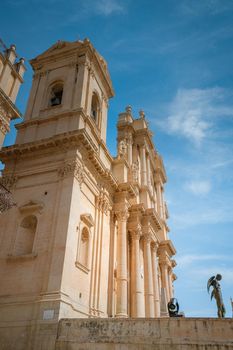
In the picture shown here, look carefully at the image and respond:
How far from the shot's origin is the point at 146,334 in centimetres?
1196

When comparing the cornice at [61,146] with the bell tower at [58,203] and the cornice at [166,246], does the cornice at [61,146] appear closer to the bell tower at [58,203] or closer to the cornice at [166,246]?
the bell tower at [58,203]

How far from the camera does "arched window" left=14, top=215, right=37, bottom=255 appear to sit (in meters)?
17.0

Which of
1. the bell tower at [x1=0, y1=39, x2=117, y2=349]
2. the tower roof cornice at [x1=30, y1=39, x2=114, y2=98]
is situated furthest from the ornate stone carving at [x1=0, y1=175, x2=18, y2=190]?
the tower roof cornice at [x1=30, y1=39, x2=114, y2=98]

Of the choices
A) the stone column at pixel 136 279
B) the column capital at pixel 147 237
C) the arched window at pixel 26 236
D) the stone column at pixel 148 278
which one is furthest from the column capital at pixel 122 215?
the arched window at pixel 26 236

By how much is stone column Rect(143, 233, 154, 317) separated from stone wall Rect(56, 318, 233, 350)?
11.7 m

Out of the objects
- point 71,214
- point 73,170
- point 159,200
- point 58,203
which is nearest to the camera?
point 71,214

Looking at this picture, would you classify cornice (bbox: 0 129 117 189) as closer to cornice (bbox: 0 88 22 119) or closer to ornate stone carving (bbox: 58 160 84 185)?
ornate stone carving (bbox: 58 160 84 185)

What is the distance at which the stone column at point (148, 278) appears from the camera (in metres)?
23.6

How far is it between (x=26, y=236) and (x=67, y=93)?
10434 mm

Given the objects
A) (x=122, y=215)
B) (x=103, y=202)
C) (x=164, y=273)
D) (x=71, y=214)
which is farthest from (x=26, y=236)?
(x=164, y=273)

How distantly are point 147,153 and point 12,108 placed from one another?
791 inches

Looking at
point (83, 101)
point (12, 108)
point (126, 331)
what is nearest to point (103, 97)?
point (83, 101)

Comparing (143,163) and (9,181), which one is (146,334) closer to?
(9,181)

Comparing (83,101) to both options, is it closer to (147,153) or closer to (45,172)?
(45,172)
